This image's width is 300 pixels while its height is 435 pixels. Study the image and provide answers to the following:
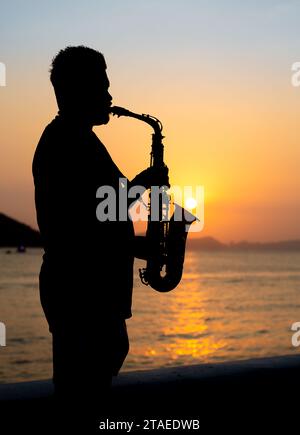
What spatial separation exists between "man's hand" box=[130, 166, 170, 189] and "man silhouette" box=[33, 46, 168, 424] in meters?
0.12

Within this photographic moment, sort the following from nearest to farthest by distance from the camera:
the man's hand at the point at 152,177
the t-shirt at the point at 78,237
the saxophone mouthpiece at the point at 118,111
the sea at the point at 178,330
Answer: the t-shirt at the point at 78,237 < the man's hand at the point at 152,177 < the saxophone mouthpiece at the point at 118,111 < the sea at the point at 178,330

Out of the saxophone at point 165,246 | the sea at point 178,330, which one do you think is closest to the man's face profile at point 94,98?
the saxophone at point 165,246

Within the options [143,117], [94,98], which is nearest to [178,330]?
[143,117]

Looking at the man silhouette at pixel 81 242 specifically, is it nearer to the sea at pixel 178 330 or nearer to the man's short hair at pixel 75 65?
the man's short hair at pixel 75 65

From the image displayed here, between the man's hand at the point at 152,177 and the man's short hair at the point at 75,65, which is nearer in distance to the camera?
the man's short hair at the point at 75,65

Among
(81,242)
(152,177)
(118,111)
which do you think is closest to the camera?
(81,242)

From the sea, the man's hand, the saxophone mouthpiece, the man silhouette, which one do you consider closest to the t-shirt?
the man silhouette

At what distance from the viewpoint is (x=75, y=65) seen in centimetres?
317

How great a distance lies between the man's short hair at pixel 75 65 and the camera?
3.17 m

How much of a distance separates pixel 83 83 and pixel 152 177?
1.78 feet

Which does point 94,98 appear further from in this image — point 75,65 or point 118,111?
point 118,111
